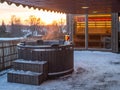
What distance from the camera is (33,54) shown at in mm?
8547

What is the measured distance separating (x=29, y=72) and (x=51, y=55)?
1.01 metres

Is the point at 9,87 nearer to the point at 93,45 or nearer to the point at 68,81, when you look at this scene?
the point at 68,81

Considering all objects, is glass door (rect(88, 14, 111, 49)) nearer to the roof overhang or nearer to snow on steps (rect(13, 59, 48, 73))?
the roof overhang

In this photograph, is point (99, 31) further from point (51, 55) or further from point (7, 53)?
point (51, 55)

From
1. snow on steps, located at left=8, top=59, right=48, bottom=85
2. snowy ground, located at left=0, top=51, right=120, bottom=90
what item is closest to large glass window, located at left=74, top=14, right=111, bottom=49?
snowy ground, located at left=0, top=51, right=120, bottom=90

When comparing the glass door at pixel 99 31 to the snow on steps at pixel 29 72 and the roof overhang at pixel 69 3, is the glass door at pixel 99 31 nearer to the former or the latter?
the roof overhang at pixel 69 3

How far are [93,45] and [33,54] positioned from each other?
9086 mm

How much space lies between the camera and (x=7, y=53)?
408 inches

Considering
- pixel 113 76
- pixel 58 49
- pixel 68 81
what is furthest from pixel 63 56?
pixel 113 76

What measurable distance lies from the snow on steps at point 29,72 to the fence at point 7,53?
1.60 m

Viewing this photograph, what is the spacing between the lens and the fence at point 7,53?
990 centimetres

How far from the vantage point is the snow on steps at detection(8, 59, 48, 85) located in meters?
7.85

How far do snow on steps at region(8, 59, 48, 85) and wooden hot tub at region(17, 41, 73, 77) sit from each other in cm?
25

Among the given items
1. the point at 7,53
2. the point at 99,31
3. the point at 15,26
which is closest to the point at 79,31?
the point at 99,31
